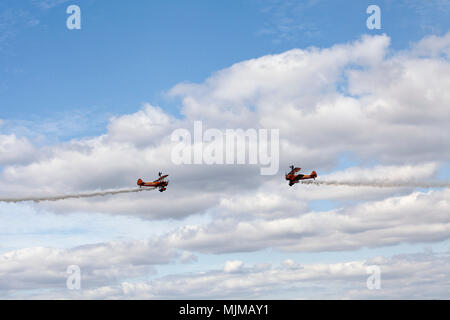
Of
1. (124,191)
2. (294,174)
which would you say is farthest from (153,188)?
(294,174)

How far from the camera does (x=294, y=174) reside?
586 feet

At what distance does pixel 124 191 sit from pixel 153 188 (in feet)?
51.4

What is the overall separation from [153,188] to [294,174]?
5353 centimetres

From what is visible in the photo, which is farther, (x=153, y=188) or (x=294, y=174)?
(x=153, y=188)

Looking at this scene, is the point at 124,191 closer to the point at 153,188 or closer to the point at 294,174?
the point at 153,188

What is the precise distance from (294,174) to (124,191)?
60.2m

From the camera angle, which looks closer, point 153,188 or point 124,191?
point 124,191

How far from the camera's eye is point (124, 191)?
178375 mm

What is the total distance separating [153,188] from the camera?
192 m
